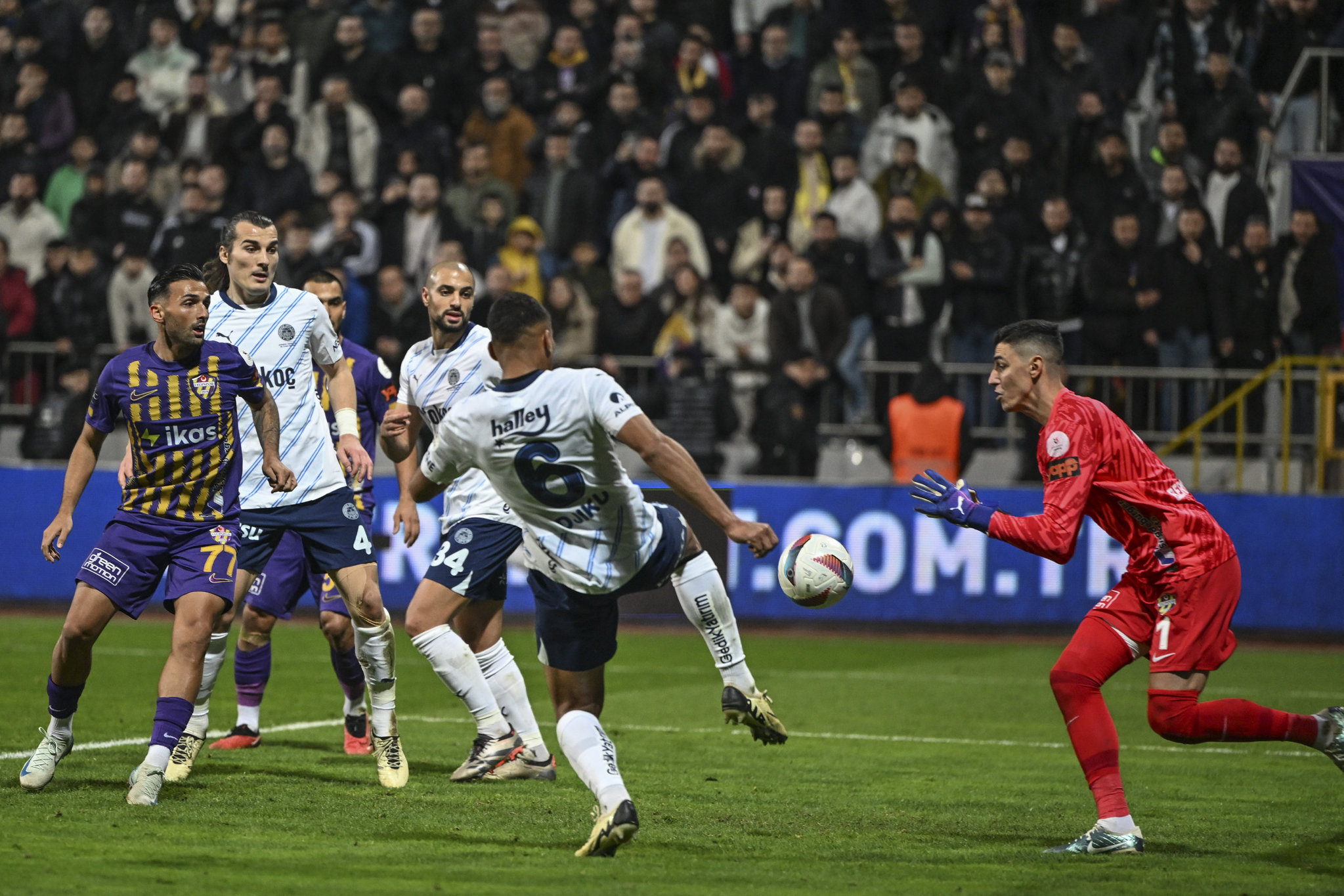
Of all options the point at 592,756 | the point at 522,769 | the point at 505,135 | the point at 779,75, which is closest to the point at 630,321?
the point at 505,135

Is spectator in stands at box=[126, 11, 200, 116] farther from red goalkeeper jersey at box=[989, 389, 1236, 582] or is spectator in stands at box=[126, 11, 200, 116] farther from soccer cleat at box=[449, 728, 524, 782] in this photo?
red goalkeeper jersey at box=[989, 389, 1236, 582]

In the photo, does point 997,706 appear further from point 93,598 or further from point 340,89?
point 340,89

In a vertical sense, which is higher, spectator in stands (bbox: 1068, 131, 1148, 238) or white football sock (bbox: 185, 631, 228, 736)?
spectator in stands (bbox: 1068, 131, 1148, 238)

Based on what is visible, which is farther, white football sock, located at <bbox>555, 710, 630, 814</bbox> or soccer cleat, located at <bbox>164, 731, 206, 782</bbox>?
soccer cleat, located at <bbox>164, 731, 206, 782</bbox>

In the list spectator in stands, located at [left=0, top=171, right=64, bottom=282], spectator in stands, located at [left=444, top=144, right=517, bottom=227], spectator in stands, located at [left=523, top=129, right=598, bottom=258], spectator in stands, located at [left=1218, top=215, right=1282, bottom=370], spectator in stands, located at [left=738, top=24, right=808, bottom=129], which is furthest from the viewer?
spectator in stands, located at [left=0, top=171, right=64, bottom=282]

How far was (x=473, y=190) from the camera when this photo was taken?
19.5 m

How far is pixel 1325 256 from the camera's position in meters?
16.6

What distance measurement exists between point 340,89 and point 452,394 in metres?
12.2

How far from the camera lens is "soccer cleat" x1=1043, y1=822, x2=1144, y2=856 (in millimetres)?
6707

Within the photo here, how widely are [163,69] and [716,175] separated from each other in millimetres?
7957

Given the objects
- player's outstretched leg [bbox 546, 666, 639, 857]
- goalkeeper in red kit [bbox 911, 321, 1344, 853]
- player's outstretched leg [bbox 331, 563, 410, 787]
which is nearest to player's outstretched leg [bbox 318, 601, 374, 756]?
player's outstretched leg [bbox 331, 563, 410, 787]

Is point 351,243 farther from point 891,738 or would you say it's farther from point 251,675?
point 891,738

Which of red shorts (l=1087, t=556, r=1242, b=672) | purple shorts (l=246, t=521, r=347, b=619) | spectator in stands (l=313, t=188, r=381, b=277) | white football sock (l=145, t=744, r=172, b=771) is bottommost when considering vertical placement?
white football sock (l=145, t=744, r=172, b=771)

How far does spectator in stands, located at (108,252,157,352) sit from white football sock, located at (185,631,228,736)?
10.8 meters
